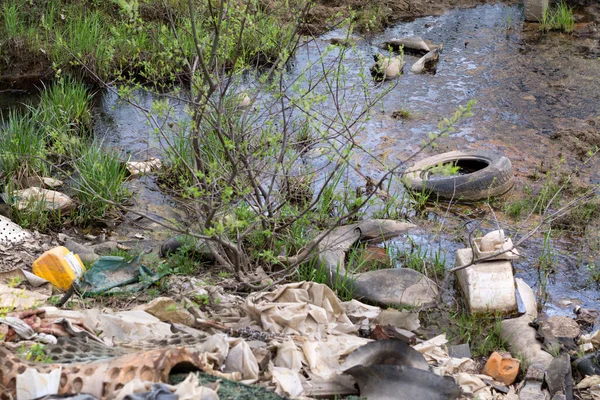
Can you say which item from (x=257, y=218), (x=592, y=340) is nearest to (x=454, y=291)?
(x=592, y=340)

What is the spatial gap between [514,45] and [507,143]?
3120 millimetres

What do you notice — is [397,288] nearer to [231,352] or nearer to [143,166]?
[231,352]

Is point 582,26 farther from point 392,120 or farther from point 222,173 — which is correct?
point 222,173

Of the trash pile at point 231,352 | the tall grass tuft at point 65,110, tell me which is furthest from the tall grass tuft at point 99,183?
the trash pile at point 231,352

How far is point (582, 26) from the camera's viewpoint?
10086 millimetres

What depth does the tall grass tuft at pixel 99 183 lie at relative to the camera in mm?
5277

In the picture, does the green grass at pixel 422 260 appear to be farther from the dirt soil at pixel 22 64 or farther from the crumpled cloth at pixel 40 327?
the dirt soil at pixel 22 64

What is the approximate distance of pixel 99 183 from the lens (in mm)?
5277

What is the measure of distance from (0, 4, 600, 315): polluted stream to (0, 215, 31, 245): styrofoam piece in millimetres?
1085

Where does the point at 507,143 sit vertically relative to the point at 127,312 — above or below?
below

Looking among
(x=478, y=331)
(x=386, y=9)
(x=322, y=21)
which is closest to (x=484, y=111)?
(x=322, y=21)

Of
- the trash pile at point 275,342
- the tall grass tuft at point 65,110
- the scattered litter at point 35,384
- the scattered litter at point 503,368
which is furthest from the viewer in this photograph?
the tall grass tuft at point 65,110

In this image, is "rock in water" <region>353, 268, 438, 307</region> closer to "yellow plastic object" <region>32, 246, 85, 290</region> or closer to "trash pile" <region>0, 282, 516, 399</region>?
"trash pile" <region>0, 282, 516, 399</region>

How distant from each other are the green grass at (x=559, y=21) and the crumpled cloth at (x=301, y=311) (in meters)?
7.32
